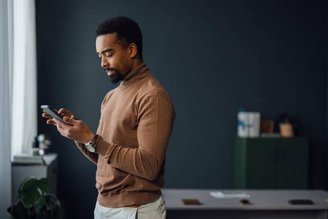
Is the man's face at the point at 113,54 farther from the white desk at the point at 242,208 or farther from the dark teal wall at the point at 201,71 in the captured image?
the dark teal wall at the point at 201,71

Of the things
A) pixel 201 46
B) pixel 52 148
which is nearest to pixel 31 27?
pixel 52 148

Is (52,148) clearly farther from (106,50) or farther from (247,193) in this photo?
(106,50)

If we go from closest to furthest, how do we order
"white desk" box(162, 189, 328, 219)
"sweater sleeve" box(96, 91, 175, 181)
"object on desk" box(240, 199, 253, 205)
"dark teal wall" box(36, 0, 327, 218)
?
"sweater sleeve" box(96, 91, 175, 181) → "white desk" box(162, 189, 328, 219) → "object on desk" box(240, 199, 253, 205) → "dark teal wall" box(36, 0, 327, 218)

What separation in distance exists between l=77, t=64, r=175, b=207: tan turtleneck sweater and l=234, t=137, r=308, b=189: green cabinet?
10.5 feet

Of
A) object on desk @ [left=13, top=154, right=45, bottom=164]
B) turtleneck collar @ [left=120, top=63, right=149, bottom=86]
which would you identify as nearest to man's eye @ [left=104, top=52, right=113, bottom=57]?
turtleneck collar @ [left=120, top=63, right=149, bottom=86]

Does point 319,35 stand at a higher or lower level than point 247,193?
higher

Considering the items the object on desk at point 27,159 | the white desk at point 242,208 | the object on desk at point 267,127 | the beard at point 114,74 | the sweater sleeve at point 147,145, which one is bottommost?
the white desk at point 242,208

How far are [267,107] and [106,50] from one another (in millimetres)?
3742

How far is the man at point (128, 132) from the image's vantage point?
5.02ft

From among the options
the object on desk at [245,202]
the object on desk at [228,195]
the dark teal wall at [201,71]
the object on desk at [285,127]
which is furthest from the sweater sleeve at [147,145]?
the object on desk at [285,127]

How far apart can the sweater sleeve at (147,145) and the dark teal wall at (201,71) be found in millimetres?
3271

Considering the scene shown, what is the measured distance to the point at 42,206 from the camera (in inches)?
122

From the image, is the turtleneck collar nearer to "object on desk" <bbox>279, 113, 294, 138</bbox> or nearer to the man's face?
the man's face

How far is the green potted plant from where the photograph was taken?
2.94 metres
